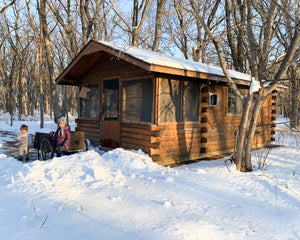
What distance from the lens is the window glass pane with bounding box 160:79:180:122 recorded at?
6.93 m

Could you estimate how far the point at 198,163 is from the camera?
7.25 m

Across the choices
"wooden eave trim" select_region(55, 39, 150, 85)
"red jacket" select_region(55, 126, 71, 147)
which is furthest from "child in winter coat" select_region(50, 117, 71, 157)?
"wooden eave trim" select_region(55, 39, 150, 85)

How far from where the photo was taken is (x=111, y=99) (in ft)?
27.5

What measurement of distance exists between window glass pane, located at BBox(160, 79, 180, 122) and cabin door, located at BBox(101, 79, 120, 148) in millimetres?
1830

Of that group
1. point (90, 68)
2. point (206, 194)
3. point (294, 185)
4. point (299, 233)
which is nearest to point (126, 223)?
point (206, 194)

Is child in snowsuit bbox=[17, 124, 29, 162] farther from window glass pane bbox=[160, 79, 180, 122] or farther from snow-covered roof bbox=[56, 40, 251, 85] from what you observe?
window glass pane bbox=[160, 79, 180, 122]

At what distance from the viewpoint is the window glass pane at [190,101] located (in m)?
7.60

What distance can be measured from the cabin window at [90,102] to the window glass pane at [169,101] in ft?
10.5

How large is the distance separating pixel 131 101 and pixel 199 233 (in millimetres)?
5098

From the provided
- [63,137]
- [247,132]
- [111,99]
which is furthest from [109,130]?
[247,132]

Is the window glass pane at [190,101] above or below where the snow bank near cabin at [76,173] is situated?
above

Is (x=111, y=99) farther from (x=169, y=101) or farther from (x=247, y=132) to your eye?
(x=247, y=132)

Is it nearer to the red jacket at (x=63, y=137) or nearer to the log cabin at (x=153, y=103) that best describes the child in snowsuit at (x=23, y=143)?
the red jacket at (x=63, y=137)

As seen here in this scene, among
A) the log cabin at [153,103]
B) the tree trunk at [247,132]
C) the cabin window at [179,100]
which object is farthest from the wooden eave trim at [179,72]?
the tree trunk at [247,132]
